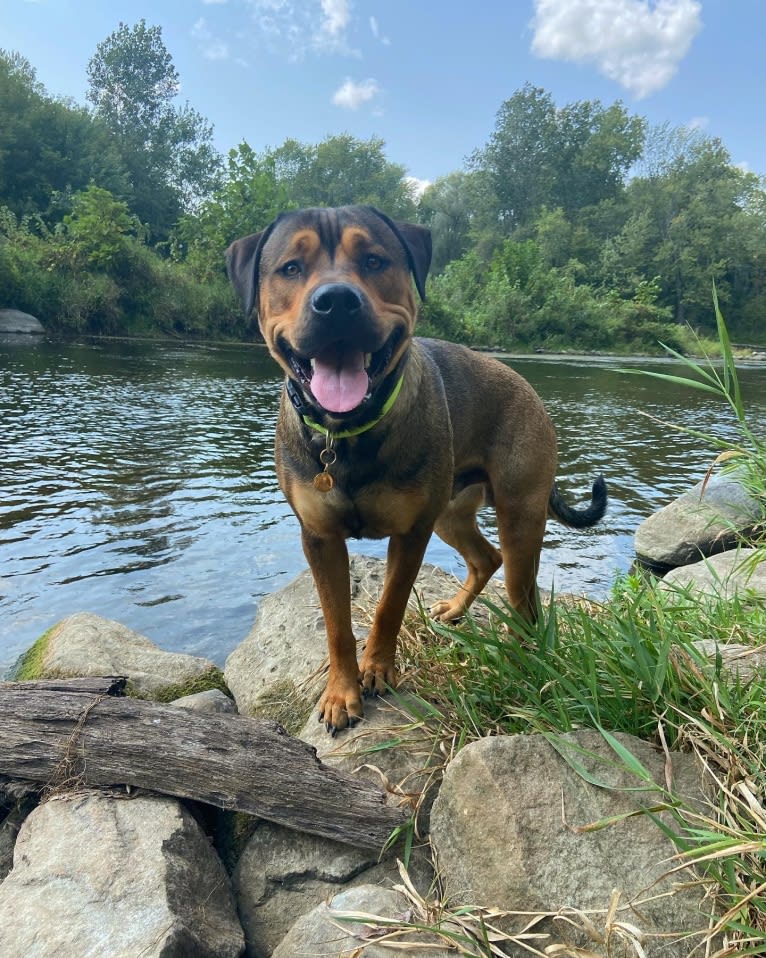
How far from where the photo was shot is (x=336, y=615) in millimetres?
3105

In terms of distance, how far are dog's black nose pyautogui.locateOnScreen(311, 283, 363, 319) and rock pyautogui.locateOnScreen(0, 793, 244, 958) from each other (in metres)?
1.92

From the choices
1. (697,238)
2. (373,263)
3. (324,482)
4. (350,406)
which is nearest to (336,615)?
(324,482)

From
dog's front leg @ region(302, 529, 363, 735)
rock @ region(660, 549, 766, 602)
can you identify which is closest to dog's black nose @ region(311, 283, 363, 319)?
dog's front leg @ region(302, 529, 363, 735)

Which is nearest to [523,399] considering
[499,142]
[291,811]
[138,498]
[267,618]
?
[267,618]

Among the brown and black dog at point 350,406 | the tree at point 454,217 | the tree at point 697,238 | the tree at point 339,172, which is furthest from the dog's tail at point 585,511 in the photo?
the tree at point 339,172

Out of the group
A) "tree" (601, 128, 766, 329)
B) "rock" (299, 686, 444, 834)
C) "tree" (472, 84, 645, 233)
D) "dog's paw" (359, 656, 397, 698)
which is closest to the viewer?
"rock" (299, 686, 444, 834)

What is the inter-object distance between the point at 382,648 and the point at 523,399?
1737 millimetres

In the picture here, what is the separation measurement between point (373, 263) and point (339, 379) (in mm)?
653

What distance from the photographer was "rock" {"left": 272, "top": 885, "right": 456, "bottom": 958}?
1.85 m

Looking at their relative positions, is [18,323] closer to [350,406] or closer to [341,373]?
[341,373]

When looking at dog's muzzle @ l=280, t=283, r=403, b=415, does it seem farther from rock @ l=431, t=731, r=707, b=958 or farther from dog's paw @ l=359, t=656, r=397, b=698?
rock @ l=431, t=731, r=707, b=958

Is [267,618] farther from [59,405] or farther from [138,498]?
[59,405]

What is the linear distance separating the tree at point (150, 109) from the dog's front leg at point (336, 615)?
6145cm

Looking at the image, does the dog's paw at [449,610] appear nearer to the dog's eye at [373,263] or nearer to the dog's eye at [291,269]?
the dog's eye at [373,263]
